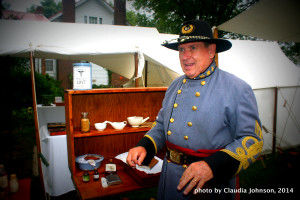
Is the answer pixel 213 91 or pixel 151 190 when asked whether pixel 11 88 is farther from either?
pixel 213 91

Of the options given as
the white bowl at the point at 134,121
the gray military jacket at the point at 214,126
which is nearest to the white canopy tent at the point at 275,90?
the white bowl at the point at 134,121

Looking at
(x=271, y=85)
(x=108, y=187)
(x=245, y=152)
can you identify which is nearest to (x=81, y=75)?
(x=108, y=187)

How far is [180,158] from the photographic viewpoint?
175cm

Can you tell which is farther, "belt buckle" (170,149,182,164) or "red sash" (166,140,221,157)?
"belt buckle" (170,149,182,164)

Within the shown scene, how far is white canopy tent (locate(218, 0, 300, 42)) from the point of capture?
3537 millimetres

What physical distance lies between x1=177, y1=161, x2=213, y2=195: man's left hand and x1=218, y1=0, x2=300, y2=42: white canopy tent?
3.44 m

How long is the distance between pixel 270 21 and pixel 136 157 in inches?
158

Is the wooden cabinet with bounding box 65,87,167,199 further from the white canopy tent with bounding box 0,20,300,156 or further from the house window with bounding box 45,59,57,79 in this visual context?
the house window with bounding box 45,59,57,79

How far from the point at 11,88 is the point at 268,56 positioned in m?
11.5

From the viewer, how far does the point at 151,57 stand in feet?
17.5

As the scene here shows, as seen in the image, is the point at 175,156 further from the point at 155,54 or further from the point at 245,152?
the point at 155,54

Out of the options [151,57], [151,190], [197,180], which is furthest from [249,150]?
[151,57]

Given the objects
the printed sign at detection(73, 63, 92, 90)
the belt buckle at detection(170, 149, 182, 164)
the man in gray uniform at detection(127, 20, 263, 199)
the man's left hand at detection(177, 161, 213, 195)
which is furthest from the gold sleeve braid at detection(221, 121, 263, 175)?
the printed sign at detection(73, 63, 92, 90)

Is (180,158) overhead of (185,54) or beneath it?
beneath
